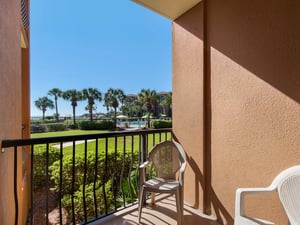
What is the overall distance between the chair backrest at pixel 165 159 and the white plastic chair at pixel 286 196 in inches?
41.7

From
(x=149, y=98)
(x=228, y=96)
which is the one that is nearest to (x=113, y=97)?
(x=149, y=98)

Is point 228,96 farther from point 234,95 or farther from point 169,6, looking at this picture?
point 169,6

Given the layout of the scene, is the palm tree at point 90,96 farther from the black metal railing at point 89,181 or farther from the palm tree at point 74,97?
the black metal railing at point 89,181

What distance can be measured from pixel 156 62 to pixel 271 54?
31.6 meters

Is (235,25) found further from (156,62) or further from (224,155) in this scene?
(156,62)

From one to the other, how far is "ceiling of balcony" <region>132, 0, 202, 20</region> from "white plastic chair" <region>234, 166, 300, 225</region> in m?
2.15

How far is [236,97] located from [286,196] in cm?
98

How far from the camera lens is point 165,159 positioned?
8.54ft

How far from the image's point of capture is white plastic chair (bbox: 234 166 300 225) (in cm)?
150

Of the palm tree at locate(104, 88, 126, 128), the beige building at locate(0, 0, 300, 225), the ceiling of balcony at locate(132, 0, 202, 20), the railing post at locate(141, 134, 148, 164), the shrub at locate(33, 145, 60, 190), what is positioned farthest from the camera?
the palm tree at locate(104, 88, 126, 128)

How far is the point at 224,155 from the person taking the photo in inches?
86.6

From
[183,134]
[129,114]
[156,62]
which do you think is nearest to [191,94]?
[183,134]

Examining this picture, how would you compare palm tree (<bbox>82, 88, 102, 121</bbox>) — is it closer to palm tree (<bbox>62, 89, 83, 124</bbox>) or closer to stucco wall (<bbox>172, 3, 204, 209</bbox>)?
palm tree (<bbox>62, 89, 83, 124</bbox>)

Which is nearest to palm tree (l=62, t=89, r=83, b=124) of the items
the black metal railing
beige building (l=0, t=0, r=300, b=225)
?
the black metal railing
